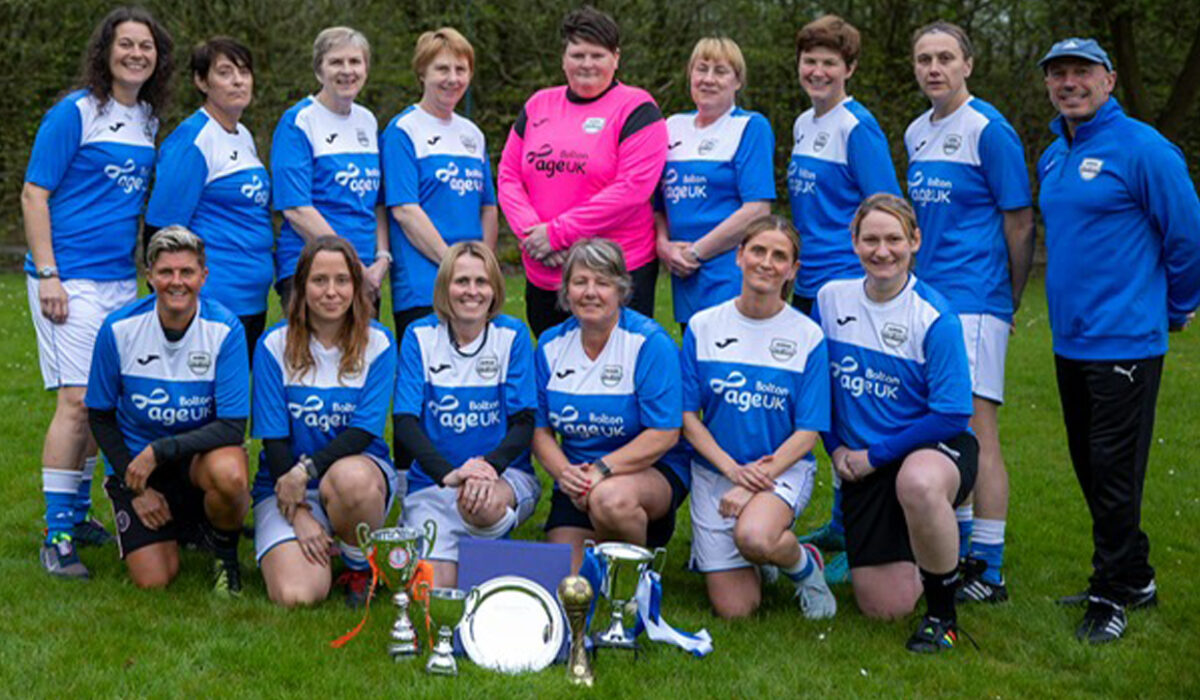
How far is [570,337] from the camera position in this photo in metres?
4.79

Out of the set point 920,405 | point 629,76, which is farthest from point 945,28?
point 629,76

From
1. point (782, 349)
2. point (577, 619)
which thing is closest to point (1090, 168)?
point (782, 349)

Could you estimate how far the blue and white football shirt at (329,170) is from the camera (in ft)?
17.0

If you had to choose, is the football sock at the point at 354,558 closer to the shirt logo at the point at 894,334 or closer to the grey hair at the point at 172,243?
the grey hair at the point at 172,243

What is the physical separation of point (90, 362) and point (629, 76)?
13225 mm

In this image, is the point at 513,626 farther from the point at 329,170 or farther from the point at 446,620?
the point at 329,170

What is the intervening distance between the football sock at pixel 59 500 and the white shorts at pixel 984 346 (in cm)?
361

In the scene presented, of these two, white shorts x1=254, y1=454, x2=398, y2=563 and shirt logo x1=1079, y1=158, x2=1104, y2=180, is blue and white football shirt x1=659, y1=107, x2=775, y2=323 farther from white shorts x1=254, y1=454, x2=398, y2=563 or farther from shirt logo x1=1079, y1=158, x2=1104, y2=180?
white shorts x1=254, y1=454, x2=398, y2=563

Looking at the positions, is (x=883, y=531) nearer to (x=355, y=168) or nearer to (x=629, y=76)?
(x=355, y=168)

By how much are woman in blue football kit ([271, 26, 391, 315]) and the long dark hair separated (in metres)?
0.51

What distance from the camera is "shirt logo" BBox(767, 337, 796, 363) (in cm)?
458

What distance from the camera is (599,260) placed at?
Result: 4.55m

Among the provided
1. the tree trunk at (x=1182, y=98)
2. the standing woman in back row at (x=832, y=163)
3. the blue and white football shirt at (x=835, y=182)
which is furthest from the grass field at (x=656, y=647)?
the tree trunk at (x=1182, y=98)

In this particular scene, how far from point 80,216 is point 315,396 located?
1.30 m
